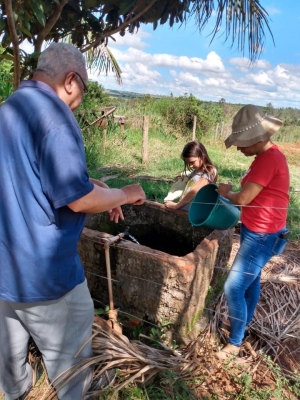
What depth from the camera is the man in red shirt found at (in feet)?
6.76

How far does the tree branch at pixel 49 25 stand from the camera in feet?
7.55

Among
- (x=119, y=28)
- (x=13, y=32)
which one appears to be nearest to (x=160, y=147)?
(x=119, y=28)

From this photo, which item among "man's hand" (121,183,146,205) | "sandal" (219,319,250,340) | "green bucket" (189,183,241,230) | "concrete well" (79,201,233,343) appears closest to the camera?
"man's hand" (121,183,146,205)

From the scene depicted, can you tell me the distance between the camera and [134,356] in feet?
6.59

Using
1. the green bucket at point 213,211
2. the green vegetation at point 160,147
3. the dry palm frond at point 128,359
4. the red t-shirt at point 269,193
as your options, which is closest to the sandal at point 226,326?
the dry palm frond at point 128,359

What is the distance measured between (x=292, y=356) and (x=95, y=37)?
3.27 meters

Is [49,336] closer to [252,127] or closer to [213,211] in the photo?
[213,211]

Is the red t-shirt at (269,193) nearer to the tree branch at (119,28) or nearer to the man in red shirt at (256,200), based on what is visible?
the man in red shirt at (256,200)

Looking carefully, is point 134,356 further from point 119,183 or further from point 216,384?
point 119,183

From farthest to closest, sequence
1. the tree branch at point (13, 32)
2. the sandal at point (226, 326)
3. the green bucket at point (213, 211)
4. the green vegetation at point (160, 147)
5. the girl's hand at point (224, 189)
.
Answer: the green vegetation at point (160, 147)
the sandal at point (226, 326)
the green bucket at point (213, 211)
the girl's hand at point (224, 189)
the tree branch at point (13, 32)

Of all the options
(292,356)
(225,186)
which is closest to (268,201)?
(225,186)

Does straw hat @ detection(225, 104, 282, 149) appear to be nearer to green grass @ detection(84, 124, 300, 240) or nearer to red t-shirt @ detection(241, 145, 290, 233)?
red t-shirt @ detection(241, 145, 290, 233)

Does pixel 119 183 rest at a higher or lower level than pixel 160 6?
lower

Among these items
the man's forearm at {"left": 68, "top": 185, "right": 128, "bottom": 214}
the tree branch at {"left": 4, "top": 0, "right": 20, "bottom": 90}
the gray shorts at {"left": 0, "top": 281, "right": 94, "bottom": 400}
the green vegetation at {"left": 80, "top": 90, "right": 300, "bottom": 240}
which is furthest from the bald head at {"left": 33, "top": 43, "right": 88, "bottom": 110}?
the green vegetation at {"left": 80, "top": 90, "right": 300, "bottom": 240}
